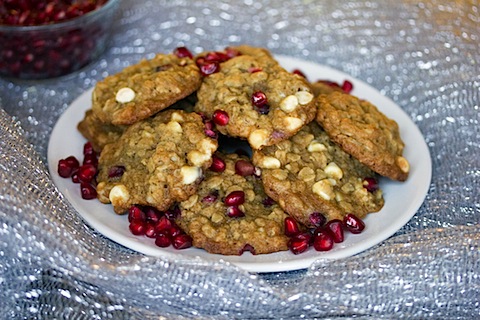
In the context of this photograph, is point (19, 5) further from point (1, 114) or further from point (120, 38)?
point (1, 114)

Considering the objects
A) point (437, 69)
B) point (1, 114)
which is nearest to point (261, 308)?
point (1, 114)

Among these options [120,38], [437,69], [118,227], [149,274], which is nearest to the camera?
[149,274]

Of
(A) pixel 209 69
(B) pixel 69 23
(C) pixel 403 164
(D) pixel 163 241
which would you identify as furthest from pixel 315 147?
(B) pixel 69 23

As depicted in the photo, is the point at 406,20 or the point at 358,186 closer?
the point at 358,186

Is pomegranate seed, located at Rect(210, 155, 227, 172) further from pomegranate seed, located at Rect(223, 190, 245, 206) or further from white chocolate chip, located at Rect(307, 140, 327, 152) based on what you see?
white chocolate chip, located at Rect(307, 140, 327, 152)

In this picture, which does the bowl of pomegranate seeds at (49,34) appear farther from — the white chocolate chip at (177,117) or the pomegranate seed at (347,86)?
the pomegranate seed at (347,86)

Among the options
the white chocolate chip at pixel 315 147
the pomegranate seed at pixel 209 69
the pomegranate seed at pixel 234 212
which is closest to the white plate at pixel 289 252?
the pomegranate seed at pixel 234 212

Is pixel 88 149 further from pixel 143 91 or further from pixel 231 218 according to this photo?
pixel 231 218
